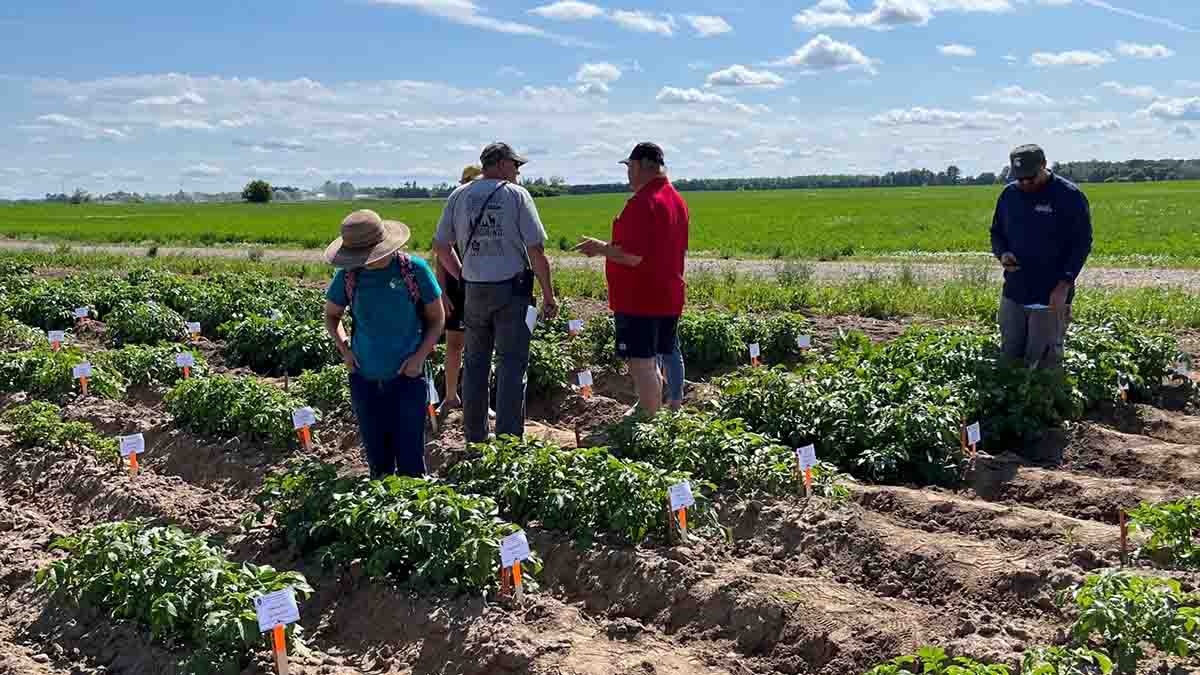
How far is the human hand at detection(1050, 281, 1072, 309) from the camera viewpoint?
721 cm

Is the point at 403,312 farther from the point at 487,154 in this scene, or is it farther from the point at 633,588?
the point at 633,588

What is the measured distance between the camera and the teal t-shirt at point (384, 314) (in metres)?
5.60

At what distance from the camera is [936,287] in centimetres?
1441

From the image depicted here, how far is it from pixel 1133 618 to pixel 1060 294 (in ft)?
12.6

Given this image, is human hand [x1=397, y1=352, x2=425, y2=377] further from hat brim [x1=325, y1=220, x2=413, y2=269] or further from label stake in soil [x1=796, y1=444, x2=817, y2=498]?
label stake in soil [x1=796, y1=444, x2=817, y2=498]

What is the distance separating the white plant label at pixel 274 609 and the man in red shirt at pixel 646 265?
2.83 metres

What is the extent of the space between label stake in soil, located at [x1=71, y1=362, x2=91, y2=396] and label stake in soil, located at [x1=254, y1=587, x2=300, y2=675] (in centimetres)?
507

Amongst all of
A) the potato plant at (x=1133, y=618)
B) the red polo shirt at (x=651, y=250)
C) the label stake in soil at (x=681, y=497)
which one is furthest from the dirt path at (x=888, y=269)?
the potato plant at (x=1133, y=618)

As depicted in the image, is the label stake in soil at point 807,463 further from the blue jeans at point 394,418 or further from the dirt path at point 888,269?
the dirt path at point 888,269

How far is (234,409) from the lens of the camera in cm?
739

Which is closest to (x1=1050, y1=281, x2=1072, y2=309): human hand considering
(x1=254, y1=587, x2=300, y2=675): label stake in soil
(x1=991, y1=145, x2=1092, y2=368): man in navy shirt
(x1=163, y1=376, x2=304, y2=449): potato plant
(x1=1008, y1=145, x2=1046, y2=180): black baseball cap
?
(x1=991, y1=145, x2=1092, y2=368): man in navy shirt

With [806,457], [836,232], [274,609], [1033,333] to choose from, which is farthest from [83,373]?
[836,232]

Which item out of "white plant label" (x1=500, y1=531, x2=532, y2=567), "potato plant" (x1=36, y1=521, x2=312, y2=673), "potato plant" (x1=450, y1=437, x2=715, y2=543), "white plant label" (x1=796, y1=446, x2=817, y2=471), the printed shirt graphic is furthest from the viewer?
the printed shirt graphic

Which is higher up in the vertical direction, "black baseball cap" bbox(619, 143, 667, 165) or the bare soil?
"black baseball cap" bbox(619, 143, 667, 165)
